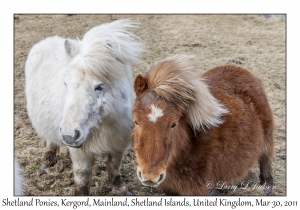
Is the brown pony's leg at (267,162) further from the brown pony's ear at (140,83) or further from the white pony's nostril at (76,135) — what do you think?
the white pony's nostril at (76,135)

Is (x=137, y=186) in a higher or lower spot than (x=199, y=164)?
lower

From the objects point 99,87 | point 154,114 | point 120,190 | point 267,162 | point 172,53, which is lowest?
point 120,190

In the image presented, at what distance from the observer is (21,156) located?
473 cm

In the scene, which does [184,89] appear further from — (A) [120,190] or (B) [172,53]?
(B) [172,53]

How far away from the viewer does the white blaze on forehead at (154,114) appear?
256 cm

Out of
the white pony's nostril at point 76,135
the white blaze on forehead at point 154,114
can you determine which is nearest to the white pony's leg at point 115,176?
the white pony's nostril at point 76,135

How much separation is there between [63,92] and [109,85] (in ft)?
1.83

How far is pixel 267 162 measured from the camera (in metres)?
4.05

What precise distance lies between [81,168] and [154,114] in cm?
150

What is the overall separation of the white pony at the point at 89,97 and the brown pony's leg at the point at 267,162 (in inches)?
65.3

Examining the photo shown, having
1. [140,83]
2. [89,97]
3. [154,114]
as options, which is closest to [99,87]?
[89,97]

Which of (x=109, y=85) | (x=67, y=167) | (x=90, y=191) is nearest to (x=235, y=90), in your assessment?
(x=109, y=85)
